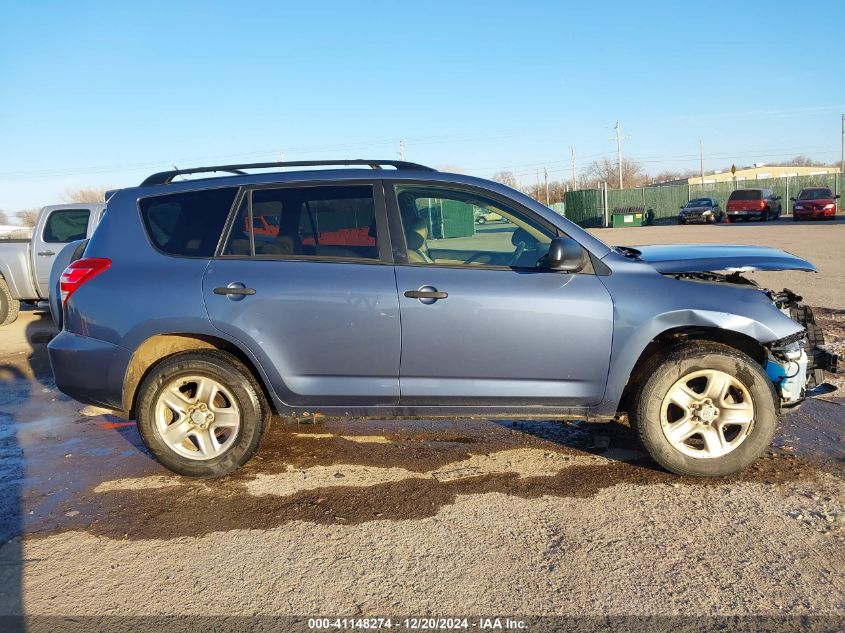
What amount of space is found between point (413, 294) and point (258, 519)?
60.4 inches

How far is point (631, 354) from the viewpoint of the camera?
3.93 meters

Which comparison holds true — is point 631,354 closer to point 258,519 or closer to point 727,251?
point 727,251

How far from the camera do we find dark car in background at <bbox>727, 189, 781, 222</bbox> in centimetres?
3831

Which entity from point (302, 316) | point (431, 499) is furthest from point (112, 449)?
point (431, 499)

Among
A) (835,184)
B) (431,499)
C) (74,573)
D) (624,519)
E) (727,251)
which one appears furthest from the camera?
(835,184)

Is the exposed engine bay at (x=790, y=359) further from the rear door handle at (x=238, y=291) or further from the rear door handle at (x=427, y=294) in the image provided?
the rear door handle at (x=238, y=291)

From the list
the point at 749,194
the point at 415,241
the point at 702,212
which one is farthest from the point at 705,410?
the point at 702,212

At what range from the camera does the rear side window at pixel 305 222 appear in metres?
4.15

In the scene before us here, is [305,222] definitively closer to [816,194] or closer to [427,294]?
[427,294]

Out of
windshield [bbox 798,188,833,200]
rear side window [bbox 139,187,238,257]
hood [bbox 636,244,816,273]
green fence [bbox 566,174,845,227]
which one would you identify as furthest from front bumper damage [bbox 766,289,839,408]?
green fence [bbox 566,174,845,227]

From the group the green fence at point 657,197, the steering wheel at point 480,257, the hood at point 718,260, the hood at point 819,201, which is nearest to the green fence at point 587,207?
the green fence at point 657,197

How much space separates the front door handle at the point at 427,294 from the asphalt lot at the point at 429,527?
1.14 meters

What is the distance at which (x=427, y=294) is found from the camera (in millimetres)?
3924

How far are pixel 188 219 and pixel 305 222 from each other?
763mm
